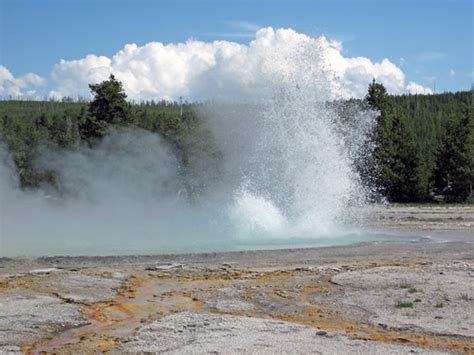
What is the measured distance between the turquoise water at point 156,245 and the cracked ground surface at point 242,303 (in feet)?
5.65

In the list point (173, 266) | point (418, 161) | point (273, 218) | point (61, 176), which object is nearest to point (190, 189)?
point (61, 176)

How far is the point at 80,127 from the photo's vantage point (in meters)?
42.2

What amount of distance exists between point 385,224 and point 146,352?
21.7 meters

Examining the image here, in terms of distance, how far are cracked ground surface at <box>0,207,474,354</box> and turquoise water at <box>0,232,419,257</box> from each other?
67.8 inches

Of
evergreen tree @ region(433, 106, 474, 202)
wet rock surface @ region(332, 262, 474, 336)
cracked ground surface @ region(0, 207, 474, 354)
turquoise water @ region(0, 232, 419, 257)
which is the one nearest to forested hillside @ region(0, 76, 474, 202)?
evergreen tree @ region(433, 106, 474, 202)

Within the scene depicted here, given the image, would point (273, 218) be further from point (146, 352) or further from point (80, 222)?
point (146, 352)

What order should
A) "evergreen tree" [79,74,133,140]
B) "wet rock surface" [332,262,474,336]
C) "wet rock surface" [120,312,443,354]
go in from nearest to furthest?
"wet rock surface" [120,312,443,354]
"wet rock surface" [332,262,474,336]
"evergreen tree" [79,74,133,140]

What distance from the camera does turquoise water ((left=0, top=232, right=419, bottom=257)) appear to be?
779 inches

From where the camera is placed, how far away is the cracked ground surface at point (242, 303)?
9.45m

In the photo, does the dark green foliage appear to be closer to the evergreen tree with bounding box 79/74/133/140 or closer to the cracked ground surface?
the evergreen tree with bounding box 79/74/133/140

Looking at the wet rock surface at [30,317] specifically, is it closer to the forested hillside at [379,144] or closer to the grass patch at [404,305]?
the grass patch at [404,305]

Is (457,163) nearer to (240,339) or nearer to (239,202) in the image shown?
(239,202)

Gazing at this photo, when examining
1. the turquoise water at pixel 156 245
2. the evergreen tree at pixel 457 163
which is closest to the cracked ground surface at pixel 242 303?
the turquoise water at pixel 156 245

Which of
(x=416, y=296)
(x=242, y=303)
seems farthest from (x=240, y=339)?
(x=416, y=296)
